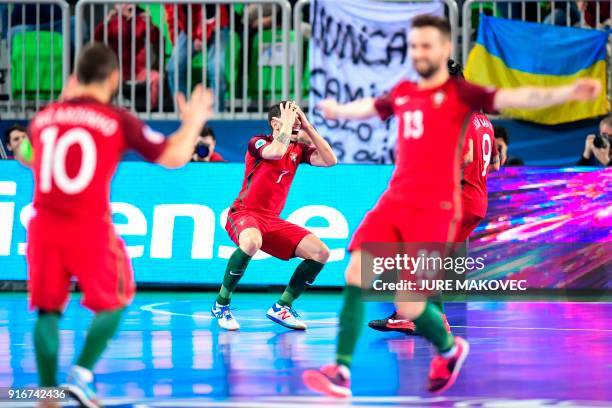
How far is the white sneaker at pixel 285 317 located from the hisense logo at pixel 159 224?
2.76m

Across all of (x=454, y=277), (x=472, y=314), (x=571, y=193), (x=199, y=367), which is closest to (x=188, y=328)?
(x=199, y=367)

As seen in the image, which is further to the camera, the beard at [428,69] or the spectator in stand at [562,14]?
the spectator in stand at [562,14]

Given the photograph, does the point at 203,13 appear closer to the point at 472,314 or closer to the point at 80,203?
the point at 472,314

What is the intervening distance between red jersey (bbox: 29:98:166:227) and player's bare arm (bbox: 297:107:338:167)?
4301 mm

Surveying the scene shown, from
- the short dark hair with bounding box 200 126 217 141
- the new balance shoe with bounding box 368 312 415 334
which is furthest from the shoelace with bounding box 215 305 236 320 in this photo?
the short dark hair with bounding box 200 126 217 141

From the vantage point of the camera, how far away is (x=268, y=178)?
35.8 feet

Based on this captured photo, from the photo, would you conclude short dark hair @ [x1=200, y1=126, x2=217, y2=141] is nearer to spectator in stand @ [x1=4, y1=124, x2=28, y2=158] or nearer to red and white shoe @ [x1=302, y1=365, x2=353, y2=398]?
spectator in stand @ [x1=4, y1=124, x2=28, y2=158]

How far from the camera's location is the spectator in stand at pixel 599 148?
46.5 feet

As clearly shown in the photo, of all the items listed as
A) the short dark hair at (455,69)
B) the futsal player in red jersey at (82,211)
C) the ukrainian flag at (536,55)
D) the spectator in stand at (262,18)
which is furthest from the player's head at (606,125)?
the futsal player in red jersey at (82,211)

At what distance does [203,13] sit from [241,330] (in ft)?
21.3

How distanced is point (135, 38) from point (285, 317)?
669 centimetres

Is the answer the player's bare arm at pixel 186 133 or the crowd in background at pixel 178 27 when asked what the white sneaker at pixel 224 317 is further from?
the crowd in background at pixel 178 27

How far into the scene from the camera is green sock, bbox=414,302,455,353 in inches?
290

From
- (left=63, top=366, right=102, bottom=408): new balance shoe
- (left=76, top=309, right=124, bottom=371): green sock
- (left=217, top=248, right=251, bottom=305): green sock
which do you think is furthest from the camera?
(left=217, top=248, right=251, bottom=305): green sock
